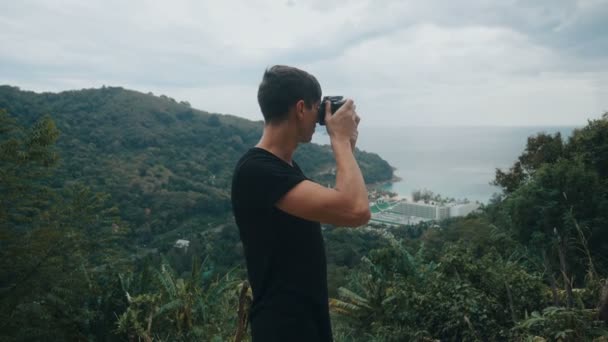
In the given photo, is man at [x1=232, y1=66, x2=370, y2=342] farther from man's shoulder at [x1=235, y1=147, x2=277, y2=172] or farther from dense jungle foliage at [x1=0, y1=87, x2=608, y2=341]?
dense jungle foliage at [x1=0, y1=87, x2=608, y2=341]

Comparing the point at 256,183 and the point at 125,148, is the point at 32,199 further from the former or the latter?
the point at 125,148

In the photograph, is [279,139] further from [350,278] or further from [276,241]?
[350,278]

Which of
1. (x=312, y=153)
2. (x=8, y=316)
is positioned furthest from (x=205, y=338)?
(x=312, y=153)

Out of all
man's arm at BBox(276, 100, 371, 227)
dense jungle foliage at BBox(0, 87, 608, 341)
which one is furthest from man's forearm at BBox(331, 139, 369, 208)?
dense jungle foliage at BBox(0, 87, 608, 341)

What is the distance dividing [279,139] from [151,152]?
36905 mm

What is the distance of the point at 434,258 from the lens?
628 cm

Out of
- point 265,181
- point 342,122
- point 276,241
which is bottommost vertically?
point 276,241

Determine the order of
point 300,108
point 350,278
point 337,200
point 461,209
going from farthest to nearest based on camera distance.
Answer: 1. point 461,209
2. point 350,278
3. point 300,108
4. point 337,200

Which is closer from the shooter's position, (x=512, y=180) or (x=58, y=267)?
(x=58, y=267)

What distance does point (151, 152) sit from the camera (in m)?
35.7

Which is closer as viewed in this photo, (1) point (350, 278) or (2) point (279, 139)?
(2) point (279, 139)

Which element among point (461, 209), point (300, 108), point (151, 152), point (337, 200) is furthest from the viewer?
point (151, 152)

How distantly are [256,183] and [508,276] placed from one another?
3422 millimetres

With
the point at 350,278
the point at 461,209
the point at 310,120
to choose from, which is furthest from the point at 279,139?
the point at 461,209
